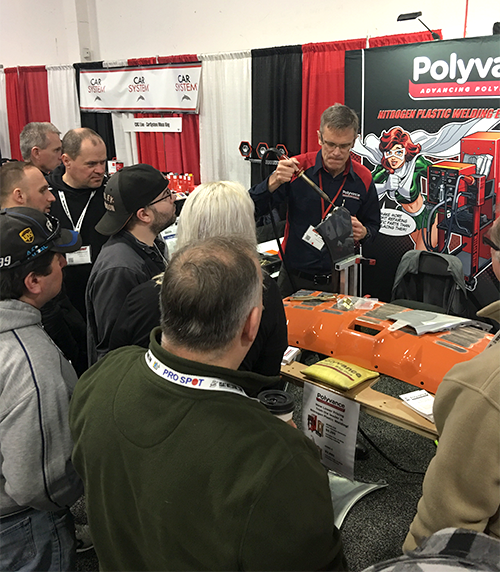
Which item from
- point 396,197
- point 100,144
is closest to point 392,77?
point 396,197

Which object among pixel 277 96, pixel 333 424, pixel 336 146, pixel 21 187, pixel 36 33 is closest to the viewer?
pixel 333 424

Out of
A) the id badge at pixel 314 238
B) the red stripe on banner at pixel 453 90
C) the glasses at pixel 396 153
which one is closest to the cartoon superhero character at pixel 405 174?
the glasses at pixel 396 153

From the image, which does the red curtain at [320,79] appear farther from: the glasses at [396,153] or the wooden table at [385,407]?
the wooden table at [385,407]

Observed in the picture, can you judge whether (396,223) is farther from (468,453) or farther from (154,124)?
(468,453)

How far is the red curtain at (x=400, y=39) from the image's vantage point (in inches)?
150

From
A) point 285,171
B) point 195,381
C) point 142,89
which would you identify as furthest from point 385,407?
point 142,89

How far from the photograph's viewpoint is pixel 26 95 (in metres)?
7.26

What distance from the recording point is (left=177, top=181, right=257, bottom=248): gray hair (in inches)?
62.1

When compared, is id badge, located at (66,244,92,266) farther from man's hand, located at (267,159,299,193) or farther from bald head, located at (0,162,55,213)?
man's hand, located at (267,159,299,193)

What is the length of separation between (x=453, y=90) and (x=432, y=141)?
0.40 metres

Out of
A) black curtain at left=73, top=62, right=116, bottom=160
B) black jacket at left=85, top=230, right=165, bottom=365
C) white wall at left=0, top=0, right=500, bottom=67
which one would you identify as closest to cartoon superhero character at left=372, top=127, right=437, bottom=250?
white wall at left=0, top=0, right=500, bottom=67

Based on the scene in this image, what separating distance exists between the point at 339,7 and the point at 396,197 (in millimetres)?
1858

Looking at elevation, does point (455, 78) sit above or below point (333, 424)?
above

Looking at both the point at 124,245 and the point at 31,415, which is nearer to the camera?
the point at 31,415
